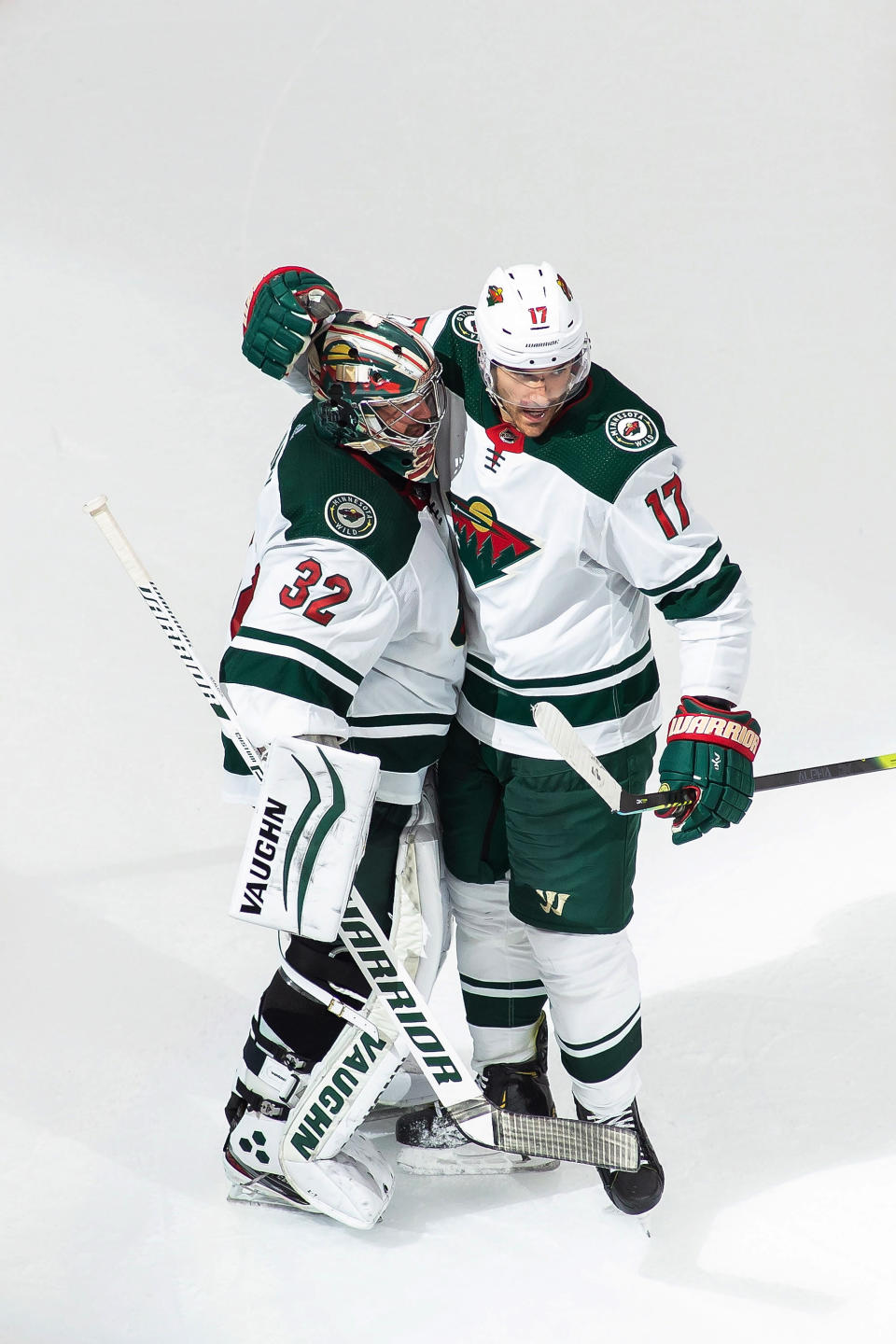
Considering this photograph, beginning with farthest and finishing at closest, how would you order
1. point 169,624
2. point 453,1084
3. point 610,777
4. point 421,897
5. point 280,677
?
point 421,897 < point 453,1084 < point 169,624 < point 610,777 < point 280,677

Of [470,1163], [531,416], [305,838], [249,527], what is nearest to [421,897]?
[305,838]

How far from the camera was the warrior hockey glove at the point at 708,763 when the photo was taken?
2164 mm

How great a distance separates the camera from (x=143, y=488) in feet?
14.4

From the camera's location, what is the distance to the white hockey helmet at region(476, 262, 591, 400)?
1995mm

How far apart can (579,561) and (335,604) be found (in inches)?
16.2

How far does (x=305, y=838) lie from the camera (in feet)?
6.58

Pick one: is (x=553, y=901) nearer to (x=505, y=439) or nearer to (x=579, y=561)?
(x=579, y=561)

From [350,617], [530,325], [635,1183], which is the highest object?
[530,325]

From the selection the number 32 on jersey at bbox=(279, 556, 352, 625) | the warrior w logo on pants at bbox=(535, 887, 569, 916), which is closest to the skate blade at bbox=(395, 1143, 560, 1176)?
the warrior w logo on pants at bbox=(535, 887, 569, 916)

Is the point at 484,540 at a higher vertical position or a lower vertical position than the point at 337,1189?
higher

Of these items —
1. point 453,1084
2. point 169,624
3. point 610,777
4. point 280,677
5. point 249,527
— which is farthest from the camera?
point 249,527

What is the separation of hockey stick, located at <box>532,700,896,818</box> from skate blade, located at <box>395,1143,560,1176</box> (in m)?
0.95

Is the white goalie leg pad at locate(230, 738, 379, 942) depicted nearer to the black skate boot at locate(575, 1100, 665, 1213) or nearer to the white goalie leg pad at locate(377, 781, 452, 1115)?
the white goalie leg pad at locate(377, 781, 452, 1115)

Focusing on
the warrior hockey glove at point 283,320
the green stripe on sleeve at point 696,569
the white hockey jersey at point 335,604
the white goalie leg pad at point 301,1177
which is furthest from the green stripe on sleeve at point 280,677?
the white goalie leg pad at point 301,1177
